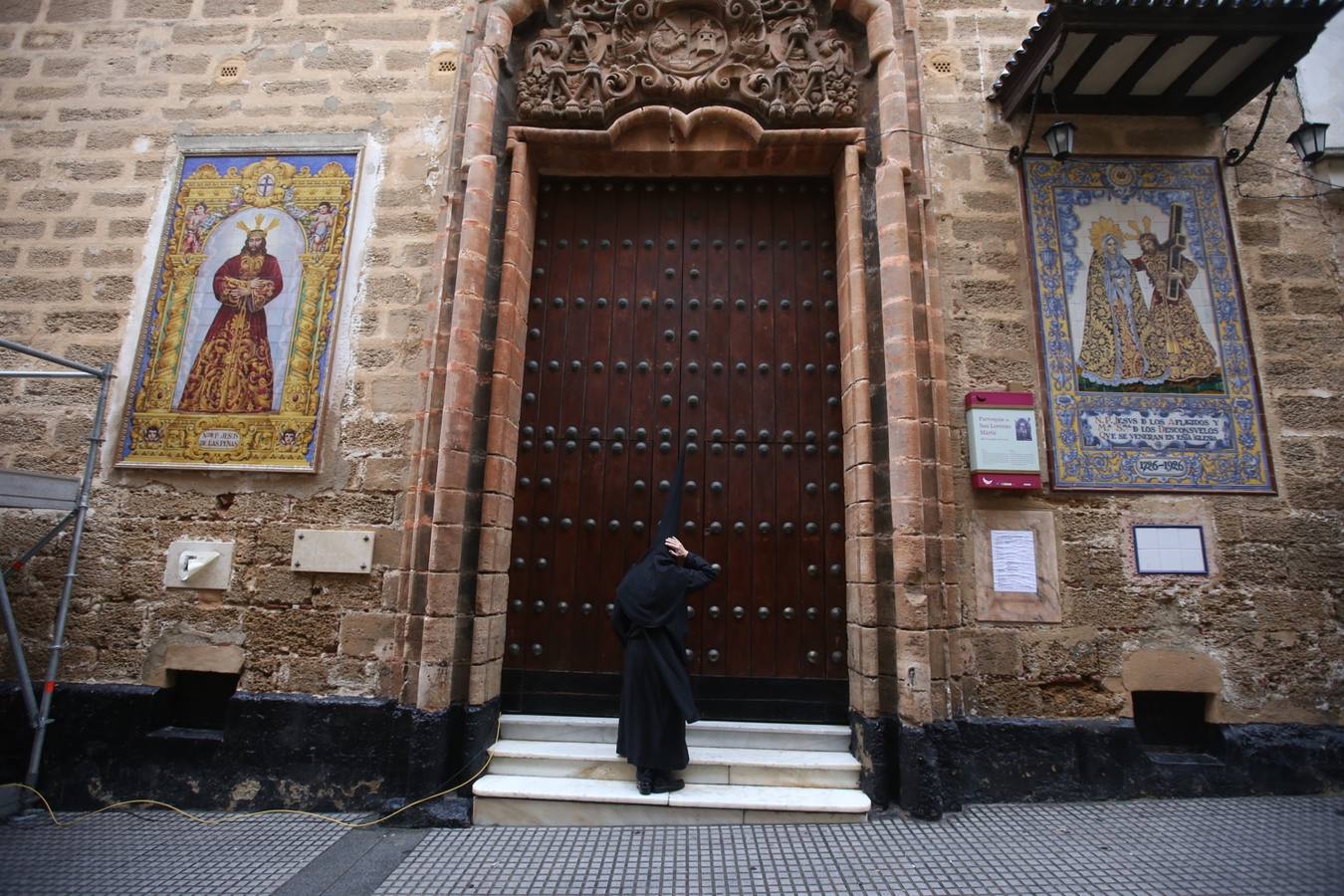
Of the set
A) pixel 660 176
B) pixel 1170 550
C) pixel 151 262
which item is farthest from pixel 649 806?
pixel 151 262

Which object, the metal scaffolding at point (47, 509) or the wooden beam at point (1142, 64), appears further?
the wooden beam at point (1142, 64)

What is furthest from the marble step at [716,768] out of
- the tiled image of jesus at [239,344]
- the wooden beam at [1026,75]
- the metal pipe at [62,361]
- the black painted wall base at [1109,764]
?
the wooden beam at [1026,75]

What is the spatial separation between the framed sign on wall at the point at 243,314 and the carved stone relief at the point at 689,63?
1.50 meters

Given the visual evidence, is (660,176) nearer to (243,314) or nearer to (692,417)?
(692,417)

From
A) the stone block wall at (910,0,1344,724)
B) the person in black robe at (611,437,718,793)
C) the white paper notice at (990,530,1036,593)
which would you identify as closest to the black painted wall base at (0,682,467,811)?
the person in black robe at (611,437,718,793)

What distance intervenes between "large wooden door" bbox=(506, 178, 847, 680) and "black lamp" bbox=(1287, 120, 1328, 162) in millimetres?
2857

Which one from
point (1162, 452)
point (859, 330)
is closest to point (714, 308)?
point (859, 330)

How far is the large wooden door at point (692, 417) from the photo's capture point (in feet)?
13.2

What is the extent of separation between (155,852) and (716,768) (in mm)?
2723

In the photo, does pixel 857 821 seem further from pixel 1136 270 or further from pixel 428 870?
pixel 1136 270

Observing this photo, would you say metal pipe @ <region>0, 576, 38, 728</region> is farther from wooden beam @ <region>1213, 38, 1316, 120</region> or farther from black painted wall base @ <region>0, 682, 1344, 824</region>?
wooden beam @ <region>1213, 38, 1316, 120</region>

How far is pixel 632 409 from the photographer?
425 cm

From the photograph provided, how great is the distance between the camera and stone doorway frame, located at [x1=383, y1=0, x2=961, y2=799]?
140 inches

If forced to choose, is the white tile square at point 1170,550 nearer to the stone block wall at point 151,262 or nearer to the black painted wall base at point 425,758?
the black painted wall base at point 425,758
